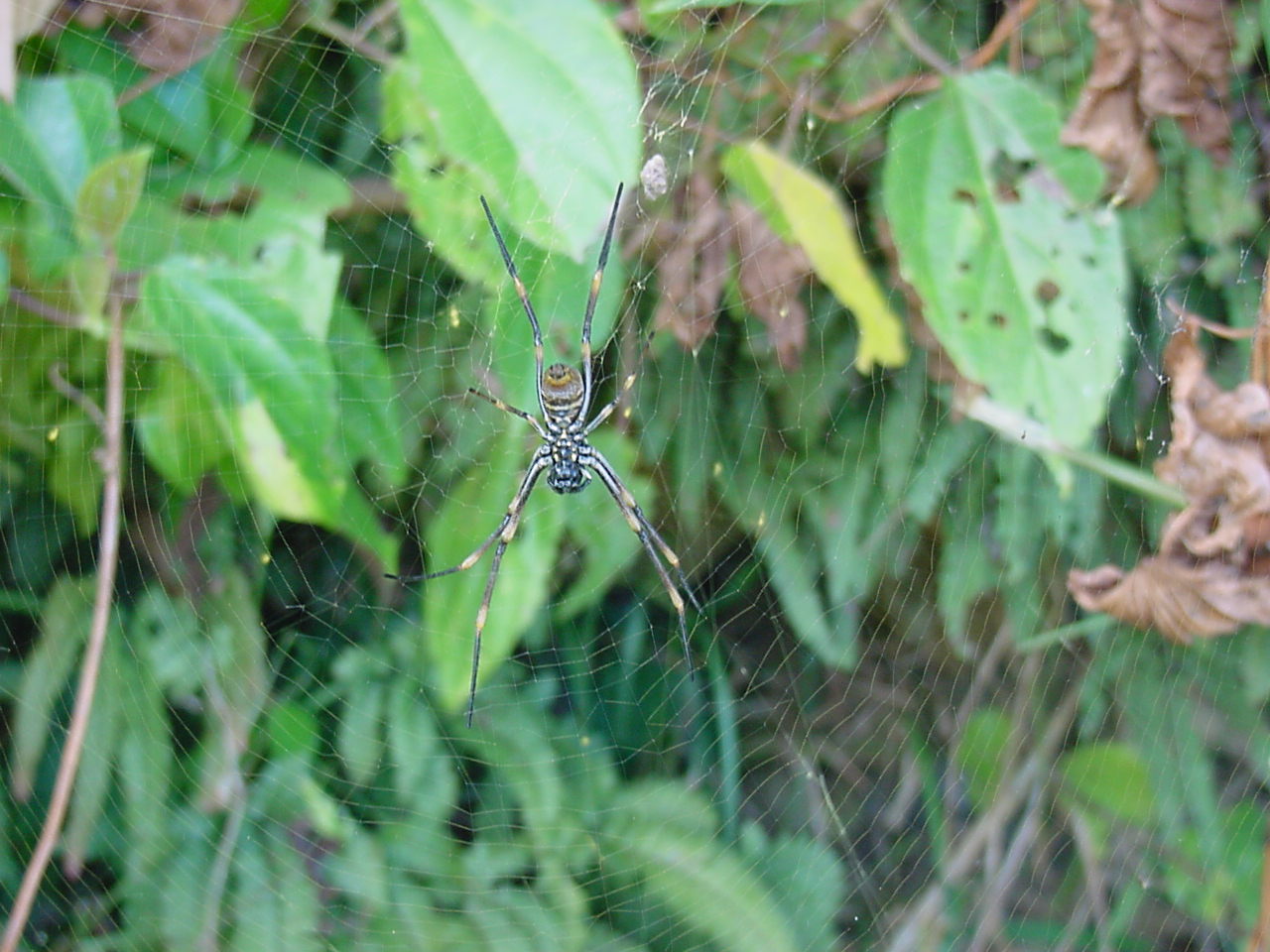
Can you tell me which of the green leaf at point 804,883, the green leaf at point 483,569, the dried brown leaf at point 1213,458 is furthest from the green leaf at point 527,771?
the dried brown leaf at point 1213,458

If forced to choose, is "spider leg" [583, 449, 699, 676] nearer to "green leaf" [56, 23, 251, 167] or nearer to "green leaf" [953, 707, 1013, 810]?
"green leaf" [953, 707, 1013, 810]

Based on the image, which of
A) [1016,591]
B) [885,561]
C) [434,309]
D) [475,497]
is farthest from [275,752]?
[1016,591]

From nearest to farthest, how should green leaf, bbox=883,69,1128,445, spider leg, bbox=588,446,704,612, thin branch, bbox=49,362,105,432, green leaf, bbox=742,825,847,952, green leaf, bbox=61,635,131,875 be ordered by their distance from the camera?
1. green leaf, bbox=883,69,1128,445
2. thin branch, bbox=49,362,105,432
3. green leaf, bbox=61,635,131,875
4. spider leg, bbox=588,446,704,612
5. green leaf, bbox=742,825,847,952

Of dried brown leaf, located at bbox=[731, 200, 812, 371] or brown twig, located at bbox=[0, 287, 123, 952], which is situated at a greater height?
dried brown leaf, located at bbox=[731, 200, 812, 371]

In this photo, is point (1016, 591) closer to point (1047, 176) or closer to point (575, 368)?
point (1047, 176)

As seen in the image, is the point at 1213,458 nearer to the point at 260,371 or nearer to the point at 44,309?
the point at 260,371

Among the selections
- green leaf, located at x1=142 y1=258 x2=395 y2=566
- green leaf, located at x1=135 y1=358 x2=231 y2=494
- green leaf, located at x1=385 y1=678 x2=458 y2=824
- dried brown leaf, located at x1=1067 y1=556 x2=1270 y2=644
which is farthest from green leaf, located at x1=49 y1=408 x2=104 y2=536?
dried brown leaf, located at x1=1067 y1=556 x2=1270 y2=644
